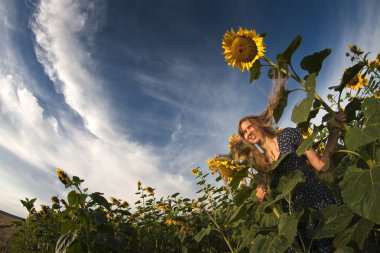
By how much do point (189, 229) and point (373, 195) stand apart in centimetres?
299

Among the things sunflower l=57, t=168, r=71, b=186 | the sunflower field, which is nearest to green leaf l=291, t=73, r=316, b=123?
the sunflower field

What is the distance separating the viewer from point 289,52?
5.84 feet

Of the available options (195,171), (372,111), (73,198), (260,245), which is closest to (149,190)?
(195,171)

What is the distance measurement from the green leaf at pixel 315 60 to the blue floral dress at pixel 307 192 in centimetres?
87

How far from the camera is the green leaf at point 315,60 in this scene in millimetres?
1725

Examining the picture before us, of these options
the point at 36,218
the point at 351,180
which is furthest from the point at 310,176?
the point at 36,218

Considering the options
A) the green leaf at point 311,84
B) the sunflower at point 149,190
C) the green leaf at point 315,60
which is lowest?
the green leaf at point 311,84

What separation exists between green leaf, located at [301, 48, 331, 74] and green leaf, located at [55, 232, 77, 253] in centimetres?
241

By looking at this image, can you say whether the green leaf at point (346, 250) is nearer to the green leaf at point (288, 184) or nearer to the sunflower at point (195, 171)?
the green leaf at point (288, 184)

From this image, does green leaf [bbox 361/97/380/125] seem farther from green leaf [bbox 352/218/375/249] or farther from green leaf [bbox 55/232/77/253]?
green leaf [bbox 55/232/77/253]

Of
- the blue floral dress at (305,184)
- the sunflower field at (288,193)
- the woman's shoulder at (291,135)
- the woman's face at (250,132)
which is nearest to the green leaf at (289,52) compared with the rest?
the sunflower field at (288,193)

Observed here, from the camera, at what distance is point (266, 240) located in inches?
73.3

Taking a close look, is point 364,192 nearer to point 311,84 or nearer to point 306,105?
point 306,105

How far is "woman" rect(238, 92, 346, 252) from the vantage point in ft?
7.20
